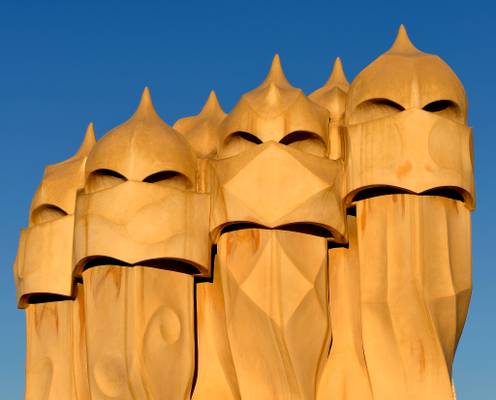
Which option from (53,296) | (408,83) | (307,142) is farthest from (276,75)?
(53,296)

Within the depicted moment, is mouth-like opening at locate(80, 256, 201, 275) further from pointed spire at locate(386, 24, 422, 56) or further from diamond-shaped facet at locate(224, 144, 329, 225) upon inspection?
pointed spire at locate(386, 24, 422, 56)

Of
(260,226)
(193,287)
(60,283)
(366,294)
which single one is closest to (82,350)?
(60,283)

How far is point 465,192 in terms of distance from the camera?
845 inches

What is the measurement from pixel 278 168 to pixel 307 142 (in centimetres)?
147

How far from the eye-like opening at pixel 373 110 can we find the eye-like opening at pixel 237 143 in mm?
2231

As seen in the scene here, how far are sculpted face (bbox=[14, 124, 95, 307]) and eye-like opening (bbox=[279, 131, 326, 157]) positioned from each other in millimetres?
5100

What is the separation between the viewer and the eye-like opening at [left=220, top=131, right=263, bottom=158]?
22.9 m

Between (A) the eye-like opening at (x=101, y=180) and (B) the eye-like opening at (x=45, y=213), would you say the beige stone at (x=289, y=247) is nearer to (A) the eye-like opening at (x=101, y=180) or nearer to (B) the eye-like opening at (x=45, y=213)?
(A) the eye-like opening at (x=101, y=180)

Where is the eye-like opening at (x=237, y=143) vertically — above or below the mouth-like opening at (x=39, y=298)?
above

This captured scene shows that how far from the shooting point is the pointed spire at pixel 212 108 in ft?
85.8

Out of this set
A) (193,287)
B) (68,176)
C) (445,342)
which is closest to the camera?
(445,342)

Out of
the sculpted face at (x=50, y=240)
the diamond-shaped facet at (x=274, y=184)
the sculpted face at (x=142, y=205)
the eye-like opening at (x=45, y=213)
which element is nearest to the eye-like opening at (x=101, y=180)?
the sculpted face at (x=142, y=205)

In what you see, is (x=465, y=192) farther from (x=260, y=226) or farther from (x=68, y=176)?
(x=68, y=176)

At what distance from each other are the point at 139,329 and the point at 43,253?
375 centimetres
